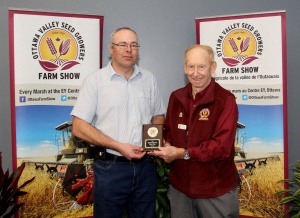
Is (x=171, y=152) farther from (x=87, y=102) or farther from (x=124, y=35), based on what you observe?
(x=124, y=35)

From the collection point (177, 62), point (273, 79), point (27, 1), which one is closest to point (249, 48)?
point (273, 79)

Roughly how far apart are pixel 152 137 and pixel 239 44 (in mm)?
1683

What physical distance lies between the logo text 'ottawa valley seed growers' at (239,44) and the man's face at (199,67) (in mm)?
1368

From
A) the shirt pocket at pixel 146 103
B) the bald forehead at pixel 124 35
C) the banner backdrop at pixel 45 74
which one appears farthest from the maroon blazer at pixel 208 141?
the banner backdrop at pixel 45 74

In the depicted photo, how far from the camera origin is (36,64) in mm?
3158

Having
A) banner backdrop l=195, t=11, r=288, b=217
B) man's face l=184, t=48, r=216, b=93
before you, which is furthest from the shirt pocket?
banner backdrop l=195, t=11, r=288, b=217

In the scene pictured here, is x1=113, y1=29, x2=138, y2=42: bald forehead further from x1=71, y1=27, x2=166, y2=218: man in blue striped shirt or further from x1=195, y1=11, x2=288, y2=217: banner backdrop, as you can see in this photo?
x1=195, y1=11, x2=288, y2=217: banner backdrop

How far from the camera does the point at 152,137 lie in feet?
7.37

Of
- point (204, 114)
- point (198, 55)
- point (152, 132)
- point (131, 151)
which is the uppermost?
point (198, 55)

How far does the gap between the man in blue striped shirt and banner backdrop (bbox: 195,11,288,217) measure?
1.32 metres

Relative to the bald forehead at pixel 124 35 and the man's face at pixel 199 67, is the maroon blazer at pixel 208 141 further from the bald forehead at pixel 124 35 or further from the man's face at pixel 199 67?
the bald forehead at pixel 124 35

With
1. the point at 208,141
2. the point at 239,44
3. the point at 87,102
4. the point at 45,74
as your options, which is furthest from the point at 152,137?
the point at 239,44

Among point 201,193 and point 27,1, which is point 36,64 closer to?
point 27,1

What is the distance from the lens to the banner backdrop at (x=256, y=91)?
3.28 m
